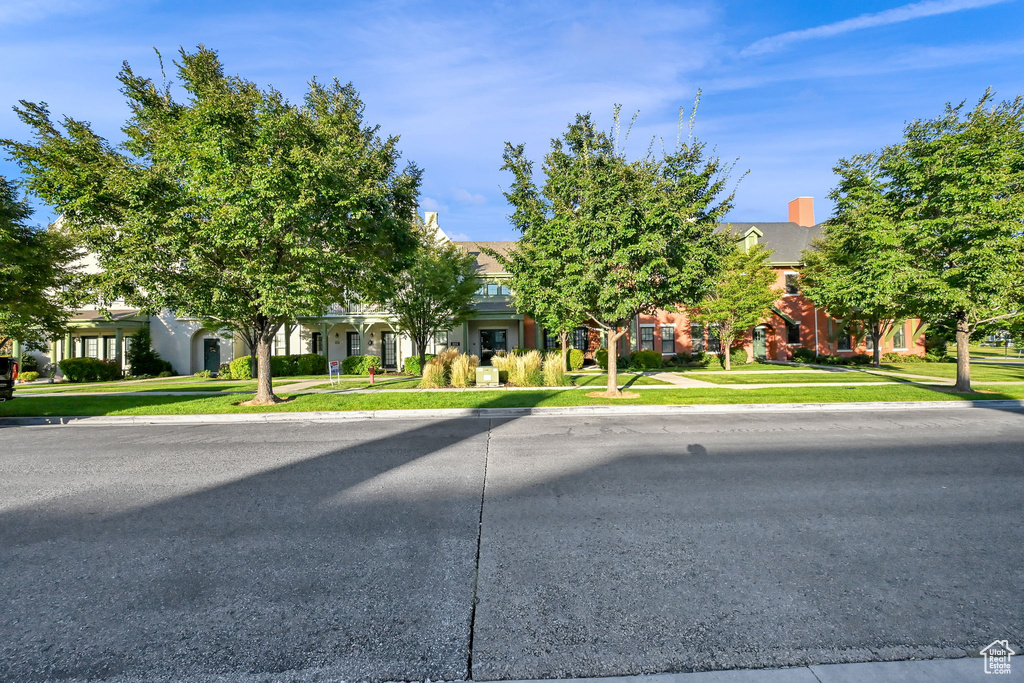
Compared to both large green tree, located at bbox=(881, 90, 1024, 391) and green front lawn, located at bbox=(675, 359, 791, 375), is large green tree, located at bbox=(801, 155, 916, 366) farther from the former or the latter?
green front lawn, located at bbox=(675, 359, 791, 375)

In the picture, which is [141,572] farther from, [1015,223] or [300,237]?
[1015,223]

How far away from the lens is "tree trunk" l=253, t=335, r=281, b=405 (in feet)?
48.1

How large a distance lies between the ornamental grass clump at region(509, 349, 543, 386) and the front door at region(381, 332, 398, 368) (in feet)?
42.5

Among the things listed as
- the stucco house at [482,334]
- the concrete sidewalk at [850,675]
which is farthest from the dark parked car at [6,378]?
the concrete sidewalk at [850,675]

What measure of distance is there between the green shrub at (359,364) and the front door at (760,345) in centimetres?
2281

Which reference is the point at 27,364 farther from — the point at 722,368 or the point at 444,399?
the point at 722,368

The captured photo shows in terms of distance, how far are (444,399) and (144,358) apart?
863 inches

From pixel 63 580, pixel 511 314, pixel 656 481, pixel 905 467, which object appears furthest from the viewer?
pixel 511 314

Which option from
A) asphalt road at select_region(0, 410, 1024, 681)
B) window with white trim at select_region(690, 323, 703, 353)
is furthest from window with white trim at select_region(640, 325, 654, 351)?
asphalt road at select_region(0, 410, 1024, 681)

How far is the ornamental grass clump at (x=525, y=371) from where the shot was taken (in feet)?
60.7

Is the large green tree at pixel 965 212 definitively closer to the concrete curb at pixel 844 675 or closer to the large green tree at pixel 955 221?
the large green tree at pixel 955 221

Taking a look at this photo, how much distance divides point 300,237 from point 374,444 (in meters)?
6.75

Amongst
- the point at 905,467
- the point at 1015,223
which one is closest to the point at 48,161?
the point at 905,467

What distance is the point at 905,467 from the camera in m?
6.68
